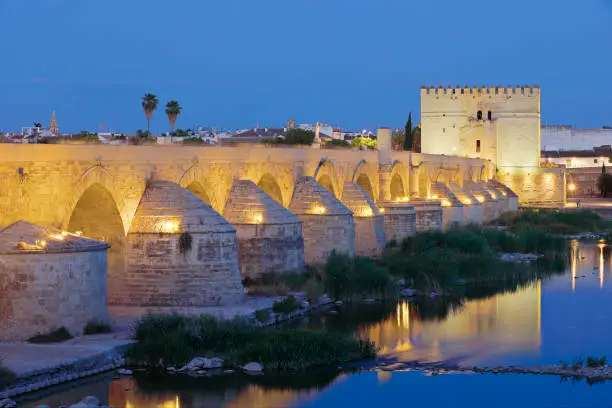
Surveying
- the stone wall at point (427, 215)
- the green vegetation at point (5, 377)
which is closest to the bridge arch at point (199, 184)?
the green vegetation at point (5, 377)

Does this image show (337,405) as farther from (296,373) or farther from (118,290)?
(118,290)

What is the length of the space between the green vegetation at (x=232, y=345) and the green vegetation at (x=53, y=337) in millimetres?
806

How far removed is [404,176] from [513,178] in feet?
48.1

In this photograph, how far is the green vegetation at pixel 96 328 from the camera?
45.4 ft

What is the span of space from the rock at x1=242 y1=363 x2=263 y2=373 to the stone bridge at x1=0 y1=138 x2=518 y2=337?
226 cm

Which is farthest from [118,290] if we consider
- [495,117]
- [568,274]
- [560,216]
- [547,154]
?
[547,154]

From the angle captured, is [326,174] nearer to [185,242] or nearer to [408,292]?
[408,292]

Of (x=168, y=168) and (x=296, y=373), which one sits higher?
(x=168, y=168)

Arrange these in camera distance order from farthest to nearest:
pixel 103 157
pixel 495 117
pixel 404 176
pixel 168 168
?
pixel 495 117 < pixel 404 176 < pixel 168 168 < pixel 103 157

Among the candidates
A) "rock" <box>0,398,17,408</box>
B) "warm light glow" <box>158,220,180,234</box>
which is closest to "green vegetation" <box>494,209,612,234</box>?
"warm light glow" <box>158,220,180,234</box>

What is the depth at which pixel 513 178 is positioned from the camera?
47.2 metres

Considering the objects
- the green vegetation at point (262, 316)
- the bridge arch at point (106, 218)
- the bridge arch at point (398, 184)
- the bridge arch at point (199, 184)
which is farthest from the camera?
the bridge arch at point (398, 184)

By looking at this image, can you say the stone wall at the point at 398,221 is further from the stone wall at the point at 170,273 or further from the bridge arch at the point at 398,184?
the stone wall at the point at 170,273

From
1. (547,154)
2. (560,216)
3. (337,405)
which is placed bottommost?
(337,405)
